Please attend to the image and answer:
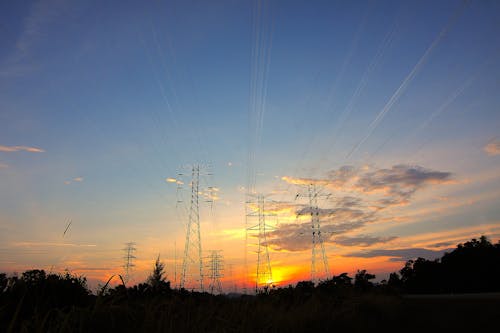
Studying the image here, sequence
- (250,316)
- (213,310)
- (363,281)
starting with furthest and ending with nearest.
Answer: (363,281), (250,316), (213,310)

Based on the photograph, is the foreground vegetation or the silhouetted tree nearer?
the foreground vegetation

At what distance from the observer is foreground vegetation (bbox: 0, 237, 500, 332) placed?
5.99 metres

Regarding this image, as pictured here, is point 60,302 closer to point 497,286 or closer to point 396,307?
point 396,307

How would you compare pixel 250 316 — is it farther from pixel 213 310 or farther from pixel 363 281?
pixel 363 281

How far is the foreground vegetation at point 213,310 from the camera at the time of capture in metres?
5.99

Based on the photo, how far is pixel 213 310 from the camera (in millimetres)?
9188

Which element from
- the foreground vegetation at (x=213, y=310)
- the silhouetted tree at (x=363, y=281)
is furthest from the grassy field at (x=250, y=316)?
the silhouetted tree at (x=363, y=281)

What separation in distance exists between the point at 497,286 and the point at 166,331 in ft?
175

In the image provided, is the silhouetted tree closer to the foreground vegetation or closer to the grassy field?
the foreground vegetation

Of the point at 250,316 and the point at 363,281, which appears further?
the point at 363,281

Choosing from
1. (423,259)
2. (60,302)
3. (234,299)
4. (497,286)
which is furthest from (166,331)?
(423,259)

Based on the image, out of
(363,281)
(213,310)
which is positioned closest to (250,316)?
(213,310)

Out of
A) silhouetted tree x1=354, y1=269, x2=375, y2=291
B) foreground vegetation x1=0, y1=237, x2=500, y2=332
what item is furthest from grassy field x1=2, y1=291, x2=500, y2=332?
silhouetted tree x1=354, y1=269, x2=375, y2=291

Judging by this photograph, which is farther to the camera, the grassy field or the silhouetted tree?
the silhouetted tree
